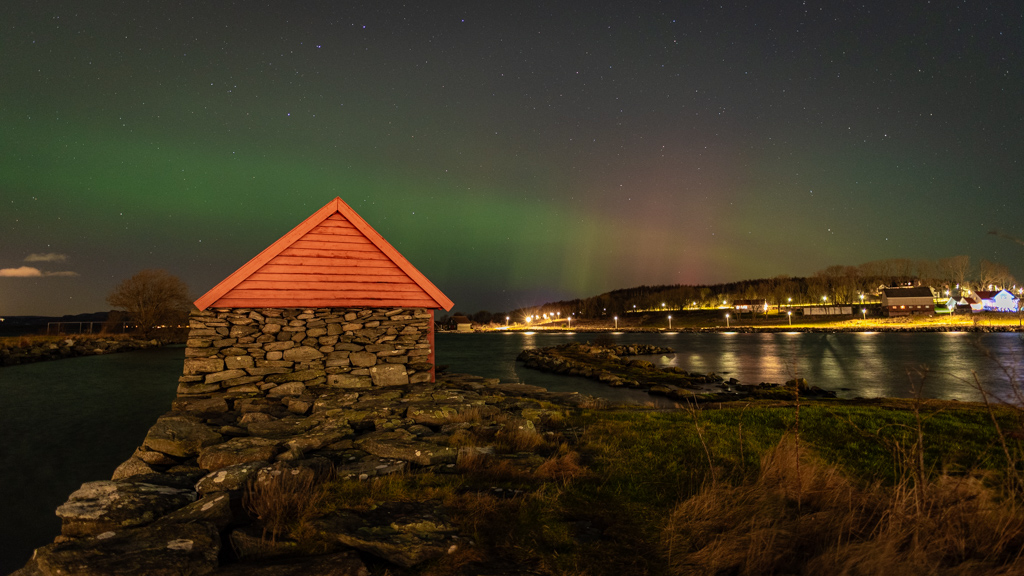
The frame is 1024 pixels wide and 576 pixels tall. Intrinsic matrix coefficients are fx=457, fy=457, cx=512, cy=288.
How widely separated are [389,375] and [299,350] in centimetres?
233

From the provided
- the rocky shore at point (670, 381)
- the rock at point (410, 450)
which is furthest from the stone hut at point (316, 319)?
the rocky shore at point (670, 381)

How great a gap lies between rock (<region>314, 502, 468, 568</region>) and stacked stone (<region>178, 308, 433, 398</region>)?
740 cm

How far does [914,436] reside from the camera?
9.50 metres

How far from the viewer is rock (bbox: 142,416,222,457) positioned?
7434 mm

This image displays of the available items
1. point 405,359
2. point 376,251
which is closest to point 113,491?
point 405,359

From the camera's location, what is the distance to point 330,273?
491 inches

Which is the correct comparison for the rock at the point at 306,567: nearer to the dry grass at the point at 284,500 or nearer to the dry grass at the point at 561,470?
the dry grass at the point at 284,500

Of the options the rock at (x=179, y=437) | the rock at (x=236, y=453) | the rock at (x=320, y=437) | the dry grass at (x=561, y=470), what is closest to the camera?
the dry grass at (x=561, y=470)

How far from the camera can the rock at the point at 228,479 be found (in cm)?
552

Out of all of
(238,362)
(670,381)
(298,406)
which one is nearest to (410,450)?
(298,406)

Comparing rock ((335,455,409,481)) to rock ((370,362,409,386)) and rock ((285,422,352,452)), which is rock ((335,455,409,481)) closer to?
rock ((285,422,352,452))

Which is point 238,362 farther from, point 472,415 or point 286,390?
point 472,415

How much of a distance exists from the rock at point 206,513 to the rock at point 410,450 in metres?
2.35

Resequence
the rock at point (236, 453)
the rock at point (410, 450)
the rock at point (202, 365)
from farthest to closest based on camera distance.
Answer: the rock at point (202, 365)
the rock at point (410, 450)
the rock at point (236, 453)
